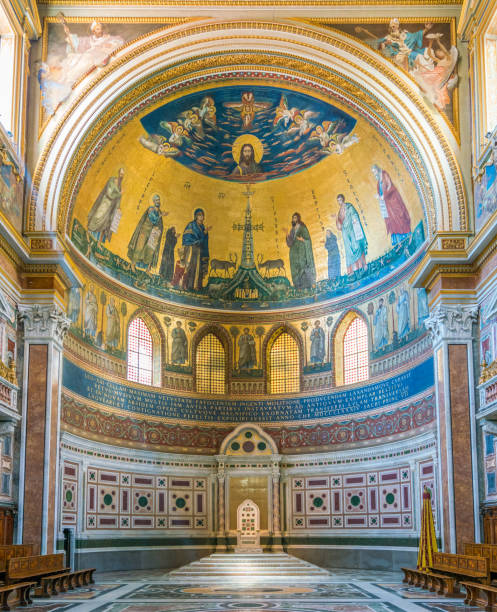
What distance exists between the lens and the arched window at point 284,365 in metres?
35.2

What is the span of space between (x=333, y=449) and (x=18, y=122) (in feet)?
57.2

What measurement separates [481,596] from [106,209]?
750 inches

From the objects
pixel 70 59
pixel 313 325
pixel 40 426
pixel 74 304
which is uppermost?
pixel 70 59

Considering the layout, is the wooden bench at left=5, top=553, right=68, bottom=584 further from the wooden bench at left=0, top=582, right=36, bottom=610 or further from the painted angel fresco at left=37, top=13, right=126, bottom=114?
the painted angel fresco at left=37, top=13, right=126, bottom=114

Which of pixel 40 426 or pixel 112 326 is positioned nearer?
pixel 40 426

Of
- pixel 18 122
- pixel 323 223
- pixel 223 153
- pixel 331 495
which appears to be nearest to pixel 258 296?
pixel 323 223

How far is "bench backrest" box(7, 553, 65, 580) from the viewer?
18.0m

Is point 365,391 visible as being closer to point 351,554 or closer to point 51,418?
point 351,554

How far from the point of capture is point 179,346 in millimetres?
34750

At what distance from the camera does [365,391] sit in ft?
105

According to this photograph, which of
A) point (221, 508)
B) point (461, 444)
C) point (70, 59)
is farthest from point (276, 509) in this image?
point (70, 59)

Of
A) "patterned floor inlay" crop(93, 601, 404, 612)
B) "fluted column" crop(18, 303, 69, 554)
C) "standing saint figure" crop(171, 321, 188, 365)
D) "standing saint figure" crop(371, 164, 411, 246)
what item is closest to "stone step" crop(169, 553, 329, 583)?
"fluted column" crop(18, 303, 69, 554)

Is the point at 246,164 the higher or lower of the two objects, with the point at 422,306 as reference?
higher

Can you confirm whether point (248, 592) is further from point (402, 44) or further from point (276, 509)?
point (402, 44)
